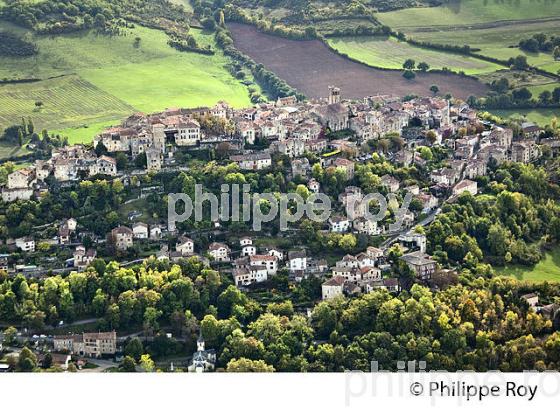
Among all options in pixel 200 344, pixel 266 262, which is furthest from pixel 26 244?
pixel 200 344

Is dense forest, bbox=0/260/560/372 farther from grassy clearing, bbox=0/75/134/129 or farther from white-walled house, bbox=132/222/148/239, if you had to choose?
grassy clearing, bbox=0/75/134/129

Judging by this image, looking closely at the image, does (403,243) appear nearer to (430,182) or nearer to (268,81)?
(430,182)

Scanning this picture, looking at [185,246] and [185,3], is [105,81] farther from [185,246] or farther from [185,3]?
[185,246]

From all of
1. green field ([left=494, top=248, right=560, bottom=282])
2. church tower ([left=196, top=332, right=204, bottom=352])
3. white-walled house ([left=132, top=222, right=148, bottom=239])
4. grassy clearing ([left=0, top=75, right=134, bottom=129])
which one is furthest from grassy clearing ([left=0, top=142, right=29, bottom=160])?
green field ([left=494, top=248, right=560, bottom=282])

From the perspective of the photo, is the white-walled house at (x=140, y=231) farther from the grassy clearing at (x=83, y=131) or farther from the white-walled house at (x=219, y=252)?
the grassy clearing at (x=83, y=131)

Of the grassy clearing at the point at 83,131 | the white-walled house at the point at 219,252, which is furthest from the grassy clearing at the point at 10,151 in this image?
the white-walled house at the point at 219,252

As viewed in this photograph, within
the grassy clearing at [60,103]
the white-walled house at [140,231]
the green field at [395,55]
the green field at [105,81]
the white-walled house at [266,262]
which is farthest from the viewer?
the green field at [395,55]
